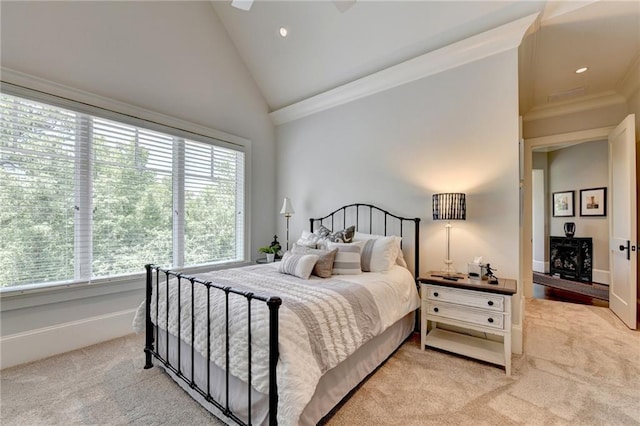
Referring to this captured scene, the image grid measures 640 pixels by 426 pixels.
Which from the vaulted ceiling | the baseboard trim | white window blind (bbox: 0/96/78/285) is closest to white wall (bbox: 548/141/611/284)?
the vaulted ceiling

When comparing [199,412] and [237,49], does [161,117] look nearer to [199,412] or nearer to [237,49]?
[237,49]

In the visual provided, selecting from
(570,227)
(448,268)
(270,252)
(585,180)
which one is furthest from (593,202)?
(270,252)

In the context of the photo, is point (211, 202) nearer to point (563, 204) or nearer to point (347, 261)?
point (347, 261)

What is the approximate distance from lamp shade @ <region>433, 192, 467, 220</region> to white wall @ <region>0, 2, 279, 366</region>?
2701 mm

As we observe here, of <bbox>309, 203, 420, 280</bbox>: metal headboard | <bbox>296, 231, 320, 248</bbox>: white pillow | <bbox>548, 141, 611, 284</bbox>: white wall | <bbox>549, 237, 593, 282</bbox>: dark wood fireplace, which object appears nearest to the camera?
<bbox>296, 231, 320, 248</bbox>: white pillow

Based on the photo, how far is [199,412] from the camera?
1750 mm

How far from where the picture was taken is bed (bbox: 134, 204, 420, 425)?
4.52ft

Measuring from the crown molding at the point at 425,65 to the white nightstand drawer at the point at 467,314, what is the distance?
2.42 metres

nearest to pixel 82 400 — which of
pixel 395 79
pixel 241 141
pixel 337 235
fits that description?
pixel 337 235

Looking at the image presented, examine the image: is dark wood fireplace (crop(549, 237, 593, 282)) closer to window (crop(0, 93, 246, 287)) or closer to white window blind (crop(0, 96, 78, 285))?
window (crop(0, 93, 246, 287))

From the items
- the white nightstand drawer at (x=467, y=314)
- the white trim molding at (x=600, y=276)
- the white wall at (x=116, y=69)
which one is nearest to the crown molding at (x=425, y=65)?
the white wall at (x=116, y=69)

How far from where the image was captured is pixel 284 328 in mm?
1421

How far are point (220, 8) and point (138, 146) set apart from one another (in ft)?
7.09

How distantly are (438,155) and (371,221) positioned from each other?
110 cm
